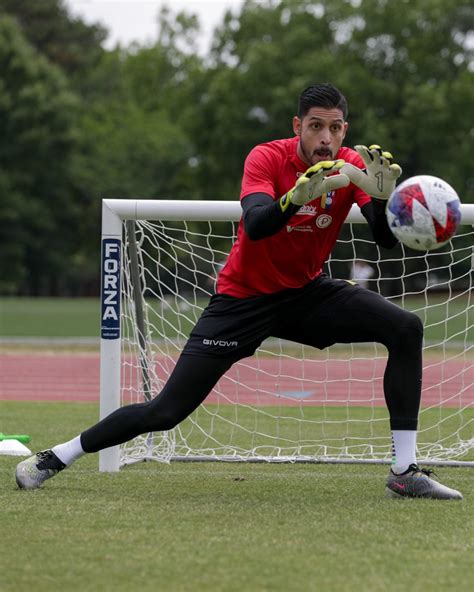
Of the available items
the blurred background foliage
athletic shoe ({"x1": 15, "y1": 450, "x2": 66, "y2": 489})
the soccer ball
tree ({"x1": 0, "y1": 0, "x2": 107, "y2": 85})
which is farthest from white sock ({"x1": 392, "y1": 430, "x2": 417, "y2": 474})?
tree ({"x1": 0, "y1": 0, "x2": 107, "y2": 85})

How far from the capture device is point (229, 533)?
192 inches

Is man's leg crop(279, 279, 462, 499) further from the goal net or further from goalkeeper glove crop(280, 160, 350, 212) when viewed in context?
the goal net

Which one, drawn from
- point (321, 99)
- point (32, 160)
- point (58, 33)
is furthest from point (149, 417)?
point (58, 33)

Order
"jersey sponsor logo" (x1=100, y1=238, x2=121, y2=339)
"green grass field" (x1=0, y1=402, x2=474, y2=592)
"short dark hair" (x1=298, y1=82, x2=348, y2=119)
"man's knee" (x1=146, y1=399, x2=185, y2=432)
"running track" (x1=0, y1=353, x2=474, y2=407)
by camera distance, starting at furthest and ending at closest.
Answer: "running track" (x1=0, y1=353, x2=474, y2=407) < "jersey sponsor logo" (x1=100, y1=238, x2=121, y2=339) < "man's knee" (x1=146, y1=399, x2=185, y2=432) < "short dark hair" (x1=298, y1=82, x2=348, y2=119) < "green grass field" (x1=0, y1=402, x2=474, y2=592)

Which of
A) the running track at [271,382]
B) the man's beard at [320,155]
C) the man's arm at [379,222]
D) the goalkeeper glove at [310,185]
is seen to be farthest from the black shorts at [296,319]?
the running track at [271,382]

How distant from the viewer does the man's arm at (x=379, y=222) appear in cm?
592

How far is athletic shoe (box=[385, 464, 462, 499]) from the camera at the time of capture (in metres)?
5.88

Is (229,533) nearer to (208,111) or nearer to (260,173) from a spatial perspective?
(260,173)

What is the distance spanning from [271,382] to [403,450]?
770 cm

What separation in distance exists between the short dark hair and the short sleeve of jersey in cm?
28

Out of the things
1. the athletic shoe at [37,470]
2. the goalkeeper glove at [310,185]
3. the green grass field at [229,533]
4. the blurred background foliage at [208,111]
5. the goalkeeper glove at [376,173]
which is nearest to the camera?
the green grass field at [229,533]

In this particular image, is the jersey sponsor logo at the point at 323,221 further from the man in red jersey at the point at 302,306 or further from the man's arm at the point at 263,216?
the man's arm at the point at 263,216

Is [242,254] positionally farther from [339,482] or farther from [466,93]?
[466,93]

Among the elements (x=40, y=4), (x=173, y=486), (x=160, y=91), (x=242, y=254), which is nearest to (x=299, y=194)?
(x=242, y=254)
